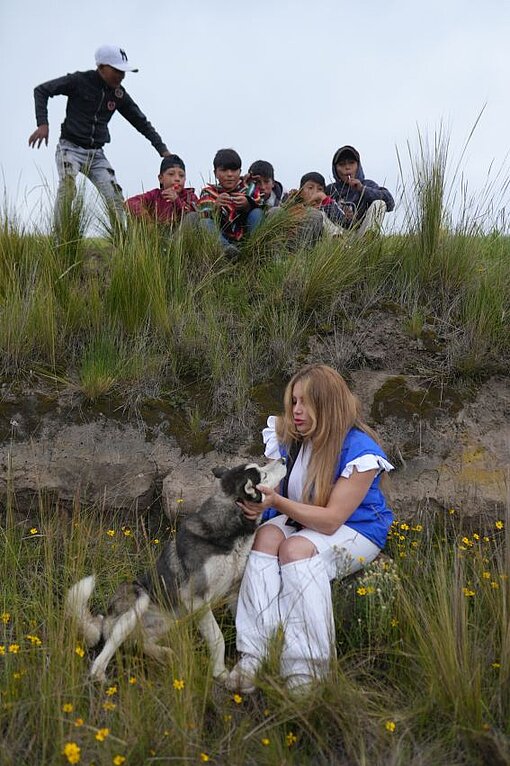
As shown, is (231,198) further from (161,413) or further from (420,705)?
(420,705)

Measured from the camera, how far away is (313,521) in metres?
3.39

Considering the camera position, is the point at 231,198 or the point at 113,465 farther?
the point at 231,198

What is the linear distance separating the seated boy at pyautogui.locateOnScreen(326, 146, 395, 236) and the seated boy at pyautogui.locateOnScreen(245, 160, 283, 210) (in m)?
0.68

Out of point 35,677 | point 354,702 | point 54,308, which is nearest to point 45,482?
point 54,308

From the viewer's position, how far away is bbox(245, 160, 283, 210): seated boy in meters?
6.48

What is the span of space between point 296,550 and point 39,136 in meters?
5.28

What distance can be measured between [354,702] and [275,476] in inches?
43.0

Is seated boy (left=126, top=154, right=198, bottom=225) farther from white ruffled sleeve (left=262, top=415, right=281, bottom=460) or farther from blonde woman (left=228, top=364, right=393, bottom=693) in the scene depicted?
blonde woman (left=228, top=364, right=393, bottom=693)

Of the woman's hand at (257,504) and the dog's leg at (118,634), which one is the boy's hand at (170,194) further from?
the dog's leg at (118,634)

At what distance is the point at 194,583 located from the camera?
10.6 feet

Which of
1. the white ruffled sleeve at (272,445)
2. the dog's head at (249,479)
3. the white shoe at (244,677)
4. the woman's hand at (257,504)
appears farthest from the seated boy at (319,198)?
the white shoe at (244,677)

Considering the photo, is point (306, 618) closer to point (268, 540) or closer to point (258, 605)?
point (258, 605)

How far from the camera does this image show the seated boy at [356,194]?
19.7ft

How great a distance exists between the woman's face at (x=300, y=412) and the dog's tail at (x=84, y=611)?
1361 mm
